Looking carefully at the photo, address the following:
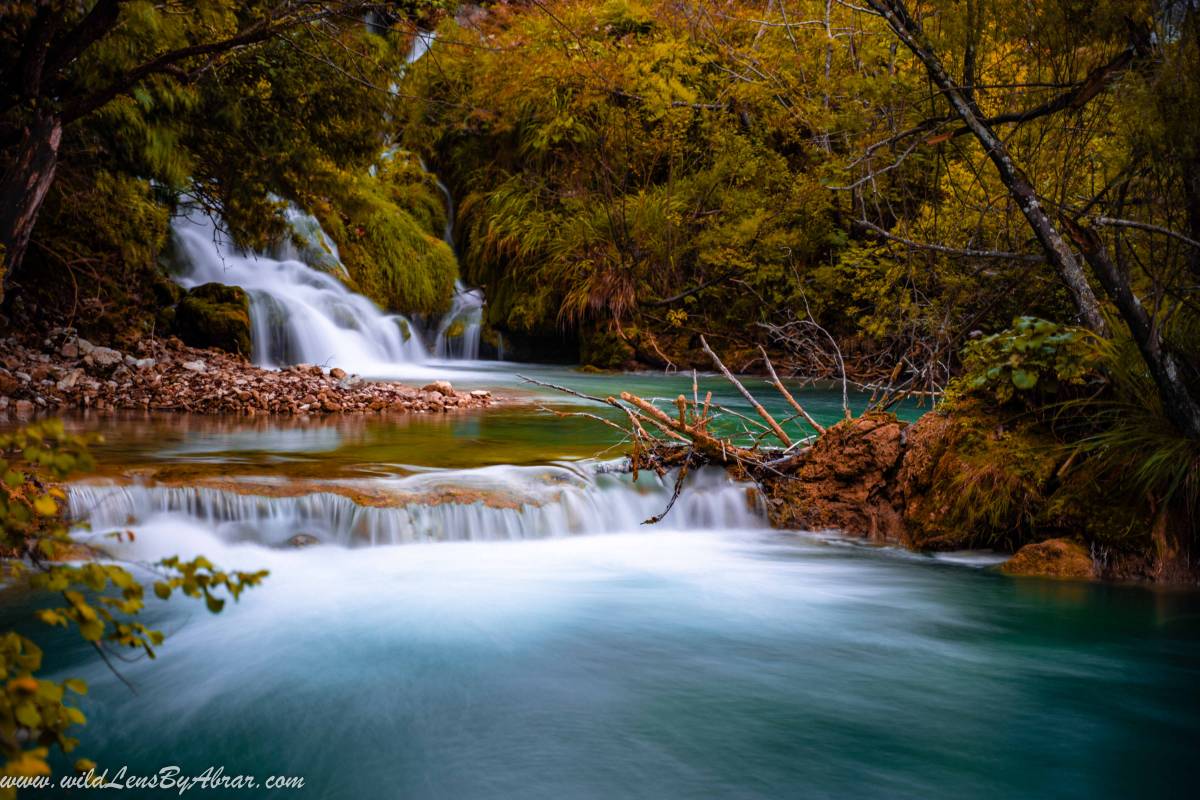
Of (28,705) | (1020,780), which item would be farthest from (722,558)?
(28,705)

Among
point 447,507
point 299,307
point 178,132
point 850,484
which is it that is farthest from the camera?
point 299,307

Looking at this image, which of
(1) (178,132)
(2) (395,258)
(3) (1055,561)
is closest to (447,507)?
(3) (1055,561)

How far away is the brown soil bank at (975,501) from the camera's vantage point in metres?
4.96


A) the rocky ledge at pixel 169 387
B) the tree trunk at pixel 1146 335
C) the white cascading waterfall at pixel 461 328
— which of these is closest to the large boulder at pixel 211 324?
the rocky ledge at pixel 169 387

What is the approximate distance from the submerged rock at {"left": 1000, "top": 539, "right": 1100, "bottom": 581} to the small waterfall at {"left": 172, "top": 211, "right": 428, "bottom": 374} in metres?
10.8

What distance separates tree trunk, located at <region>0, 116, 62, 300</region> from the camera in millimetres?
6582

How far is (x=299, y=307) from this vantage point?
14094 mm

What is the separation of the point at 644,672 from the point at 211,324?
1023 centimetres

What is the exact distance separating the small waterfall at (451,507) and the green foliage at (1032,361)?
70.9 inches

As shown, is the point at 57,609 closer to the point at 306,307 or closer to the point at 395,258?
the point at 306,307

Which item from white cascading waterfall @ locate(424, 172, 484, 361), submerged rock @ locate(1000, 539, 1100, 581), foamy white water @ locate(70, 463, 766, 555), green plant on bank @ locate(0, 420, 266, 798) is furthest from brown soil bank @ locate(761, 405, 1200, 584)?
white cascading waterfall @ locate(424, 172, 484, 361)

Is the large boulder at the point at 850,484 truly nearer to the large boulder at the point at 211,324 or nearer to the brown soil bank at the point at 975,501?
the brown soil bank at the point at 975,501

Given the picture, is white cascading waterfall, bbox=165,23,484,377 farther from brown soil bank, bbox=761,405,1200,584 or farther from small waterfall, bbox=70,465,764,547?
brown soil bank, bbox=761,405,1200,584

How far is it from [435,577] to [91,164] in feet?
20.6
